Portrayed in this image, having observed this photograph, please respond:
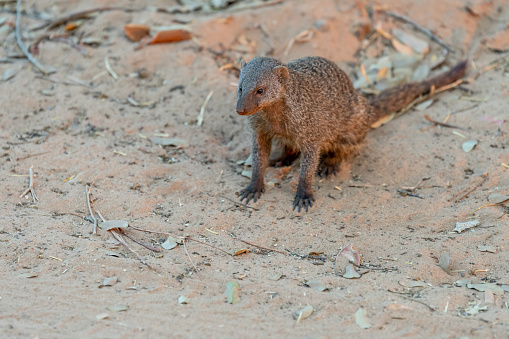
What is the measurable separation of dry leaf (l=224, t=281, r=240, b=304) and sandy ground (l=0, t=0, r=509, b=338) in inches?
1.3

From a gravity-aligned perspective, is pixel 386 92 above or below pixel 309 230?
above

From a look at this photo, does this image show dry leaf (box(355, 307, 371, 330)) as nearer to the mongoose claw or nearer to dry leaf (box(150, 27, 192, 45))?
the mongoose claw

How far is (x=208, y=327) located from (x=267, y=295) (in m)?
0.43

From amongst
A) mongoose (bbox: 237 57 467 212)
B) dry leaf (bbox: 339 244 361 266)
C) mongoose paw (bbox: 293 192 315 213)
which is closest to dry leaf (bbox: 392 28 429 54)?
mongoose (bbox: 237 57 467 212)

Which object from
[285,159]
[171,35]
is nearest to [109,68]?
[171,35]

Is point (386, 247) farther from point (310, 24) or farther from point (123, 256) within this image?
point (310, 24)

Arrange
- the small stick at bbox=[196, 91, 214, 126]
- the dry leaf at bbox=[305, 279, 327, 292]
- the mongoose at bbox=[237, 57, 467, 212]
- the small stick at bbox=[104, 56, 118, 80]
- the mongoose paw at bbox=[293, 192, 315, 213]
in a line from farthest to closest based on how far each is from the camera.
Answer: the small stick at bbox=[104, 56, 118, 80] < the small stick at bbox=[196, 91, 214, 126] < the mongoose paw at bbox=[293, 192, 315, 213] < the mongoose at bbox=[237, 57, 467, 212] < the dry leaf at bbox=[305, 279, 327, 292]

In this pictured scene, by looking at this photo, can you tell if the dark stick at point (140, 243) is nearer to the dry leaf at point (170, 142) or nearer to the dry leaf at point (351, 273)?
the dry leaf at point (351, 273)

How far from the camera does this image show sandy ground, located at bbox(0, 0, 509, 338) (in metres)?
2.63

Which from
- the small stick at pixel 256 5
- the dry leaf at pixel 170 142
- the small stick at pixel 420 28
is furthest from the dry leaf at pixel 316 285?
the small stick at pixel 256 5

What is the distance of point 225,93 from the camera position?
508cm

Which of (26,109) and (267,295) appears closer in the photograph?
(267,295)

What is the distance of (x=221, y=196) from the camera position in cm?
402

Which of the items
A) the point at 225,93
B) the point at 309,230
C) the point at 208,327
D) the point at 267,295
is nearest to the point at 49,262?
the point at 208,327
